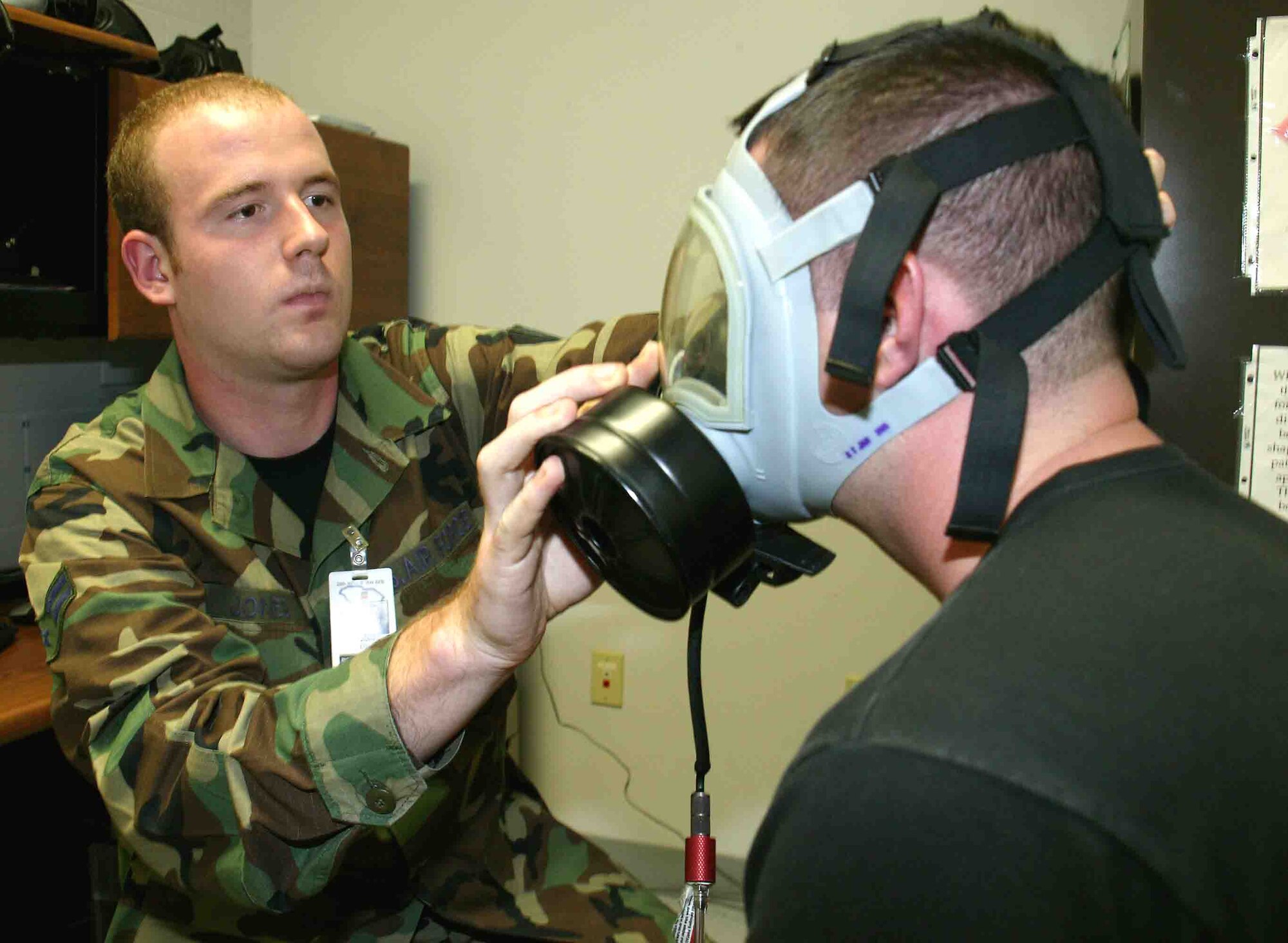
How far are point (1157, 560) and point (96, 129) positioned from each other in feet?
6.73

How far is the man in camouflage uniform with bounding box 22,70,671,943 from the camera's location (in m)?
1.04

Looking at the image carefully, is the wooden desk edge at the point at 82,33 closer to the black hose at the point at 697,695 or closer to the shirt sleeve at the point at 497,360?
the shirt sleeve at the point at 497,360

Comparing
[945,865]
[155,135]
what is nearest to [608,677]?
[155,135]

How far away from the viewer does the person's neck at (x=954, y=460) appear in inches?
29.0

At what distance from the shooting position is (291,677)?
1424mm

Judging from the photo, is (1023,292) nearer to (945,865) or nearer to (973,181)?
(973,181)

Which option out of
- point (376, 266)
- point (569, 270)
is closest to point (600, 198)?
point (569, 270)

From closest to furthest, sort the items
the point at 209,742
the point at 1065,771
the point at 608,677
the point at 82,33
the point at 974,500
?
the point at 1065,771 → the point at 974,500 → the point at 209,742 → the point at 82,33 → the point at 608,677

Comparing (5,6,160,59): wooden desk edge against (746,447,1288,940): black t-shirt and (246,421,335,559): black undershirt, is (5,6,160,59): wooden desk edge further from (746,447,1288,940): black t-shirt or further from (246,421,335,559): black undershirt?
(746,447,1288,940): black t-shirt

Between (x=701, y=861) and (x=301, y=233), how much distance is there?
1.03 m

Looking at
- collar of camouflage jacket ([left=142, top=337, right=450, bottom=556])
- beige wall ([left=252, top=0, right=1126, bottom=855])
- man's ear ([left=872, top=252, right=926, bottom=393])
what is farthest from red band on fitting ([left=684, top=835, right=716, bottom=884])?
beige wall ([left=252, top=0, right=1126, bottom=855])

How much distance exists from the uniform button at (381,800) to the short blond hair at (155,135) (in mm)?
934

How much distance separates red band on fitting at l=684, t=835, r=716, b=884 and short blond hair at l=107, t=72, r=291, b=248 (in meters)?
1.17

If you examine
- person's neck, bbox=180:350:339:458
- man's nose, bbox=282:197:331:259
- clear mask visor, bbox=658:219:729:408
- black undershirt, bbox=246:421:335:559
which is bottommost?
black undershirt, bbox=246:421:335:559
